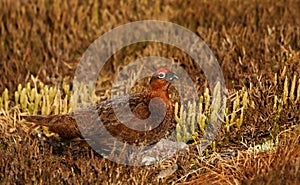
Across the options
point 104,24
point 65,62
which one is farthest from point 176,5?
point 65,62

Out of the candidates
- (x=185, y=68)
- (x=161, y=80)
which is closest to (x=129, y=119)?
(x=161, y=80)

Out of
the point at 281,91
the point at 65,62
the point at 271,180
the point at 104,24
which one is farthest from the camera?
the point at 104,24

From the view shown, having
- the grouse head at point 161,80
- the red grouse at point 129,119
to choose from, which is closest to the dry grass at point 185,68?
the red grouse at point 129,119

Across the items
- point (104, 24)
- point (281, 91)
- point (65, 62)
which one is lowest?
point (281, 91)

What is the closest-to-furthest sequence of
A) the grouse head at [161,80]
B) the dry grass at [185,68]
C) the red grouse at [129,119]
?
the dry grass at [185,68] → the red grouse at [129,119] → the grouse head at [161,80]

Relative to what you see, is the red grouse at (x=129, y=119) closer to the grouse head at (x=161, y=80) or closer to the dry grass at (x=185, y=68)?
the grouse head at (x=161, y=80)

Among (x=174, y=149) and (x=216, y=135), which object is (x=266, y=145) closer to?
(x=216, y=135)
